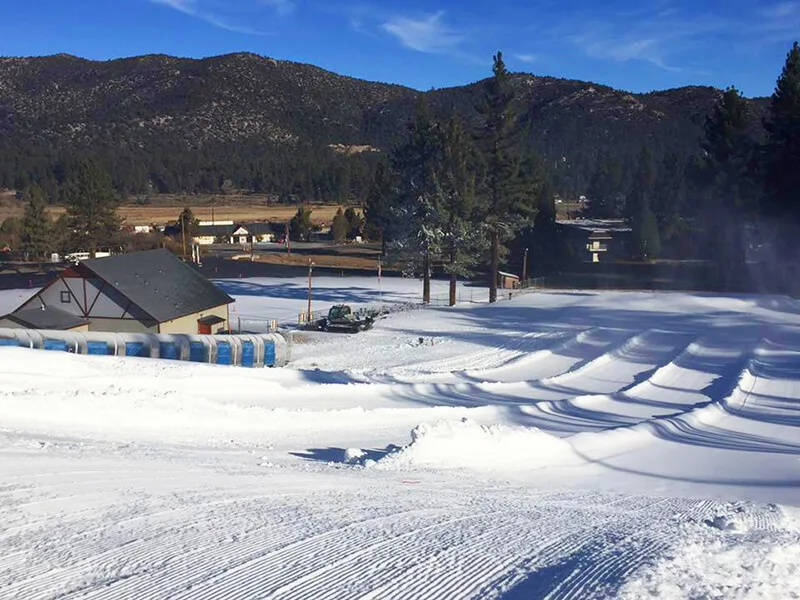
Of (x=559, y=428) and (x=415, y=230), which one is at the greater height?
(x=415, y=230)

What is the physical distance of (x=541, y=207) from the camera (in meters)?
67.4

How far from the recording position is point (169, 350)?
24391 mm

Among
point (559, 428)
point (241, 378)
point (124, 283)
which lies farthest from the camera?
point (124, 283)

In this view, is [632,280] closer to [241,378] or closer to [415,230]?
[415,230]

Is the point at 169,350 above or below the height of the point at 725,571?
below

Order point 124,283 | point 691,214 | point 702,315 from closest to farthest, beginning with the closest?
point 124,283
point 702,315
point 691,214

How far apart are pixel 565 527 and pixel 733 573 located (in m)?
2.32

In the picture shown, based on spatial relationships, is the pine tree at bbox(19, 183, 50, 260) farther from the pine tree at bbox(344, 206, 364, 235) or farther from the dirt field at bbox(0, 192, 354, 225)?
the pine tree at bbox(344, 206, 364, 235)

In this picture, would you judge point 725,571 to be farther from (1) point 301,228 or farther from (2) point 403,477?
(1) point 301,228

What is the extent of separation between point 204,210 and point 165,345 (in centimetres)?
11054

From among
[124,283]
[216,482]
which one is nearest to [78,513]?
[216,482]

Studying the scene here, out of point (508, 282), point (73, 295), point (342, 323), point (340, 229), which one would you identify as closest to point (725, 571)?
point (342, 323)

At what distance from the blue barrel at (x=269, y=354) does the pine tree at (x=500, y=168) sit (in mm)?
20617

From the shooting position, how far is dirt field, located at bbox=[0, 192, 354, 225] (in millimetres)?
111188
